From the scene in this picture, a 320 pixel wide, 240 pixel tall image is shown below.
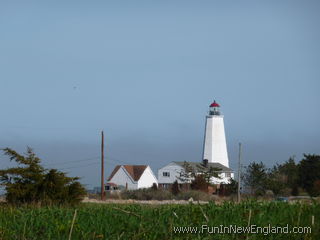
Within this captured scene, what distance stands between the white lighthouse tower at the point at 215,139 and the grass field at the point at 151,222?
6080 centimetres

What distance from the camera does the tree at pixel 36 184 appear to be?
2469 centimetres

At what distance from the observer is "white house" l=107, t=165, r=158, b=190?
79.6 meters

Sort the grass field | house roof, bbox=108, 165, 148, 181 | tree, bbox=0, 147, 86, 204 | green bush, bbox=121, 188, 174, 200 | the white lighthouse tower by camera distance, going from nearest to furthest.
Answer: the grass field, tree, bbox=0, 147, 86, 204, green bush, bbox=121, 188, 174, 200, the white lighthouse tower, house roof, bbox=108, 165, 148, 181

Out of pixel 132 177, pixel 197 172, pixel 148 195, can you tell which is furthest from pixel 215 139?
pixel 148 195

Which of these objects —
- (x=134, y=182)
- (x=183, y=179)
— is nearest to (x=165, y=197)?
(x=183, y=179)

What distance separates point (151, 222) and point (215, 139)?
→ 63.0 m

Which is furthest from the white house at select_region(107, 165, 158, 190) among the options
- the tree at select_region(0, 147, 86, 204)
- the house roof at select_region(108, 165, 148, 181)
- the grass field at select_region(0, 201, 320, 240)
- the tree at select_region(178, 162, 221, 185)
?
the grass field at select_region(0, 201, 320, 240)

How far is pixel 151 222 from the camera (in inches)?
397

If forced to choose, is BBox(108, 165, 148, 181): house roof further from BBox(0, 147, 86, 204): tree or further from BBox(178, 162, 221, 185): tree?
BBox(0, 147, 86, 204): tree

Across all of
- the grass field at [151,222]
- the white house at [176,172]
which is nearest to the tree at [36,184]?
the grass field at [151,222]

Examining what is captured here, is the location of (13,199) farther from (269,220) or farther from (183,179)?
(183,179)

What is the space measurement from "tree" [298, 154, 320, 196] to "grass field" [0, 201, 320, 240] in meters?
49.3

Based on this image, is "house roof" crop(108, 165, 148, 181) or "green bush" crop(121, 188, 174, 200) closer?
"green bush" crop(121, 188, 174, 200)

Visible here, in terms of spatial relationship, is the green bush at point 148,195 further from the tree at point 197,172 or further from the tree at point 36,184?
the tree at point 36,184
